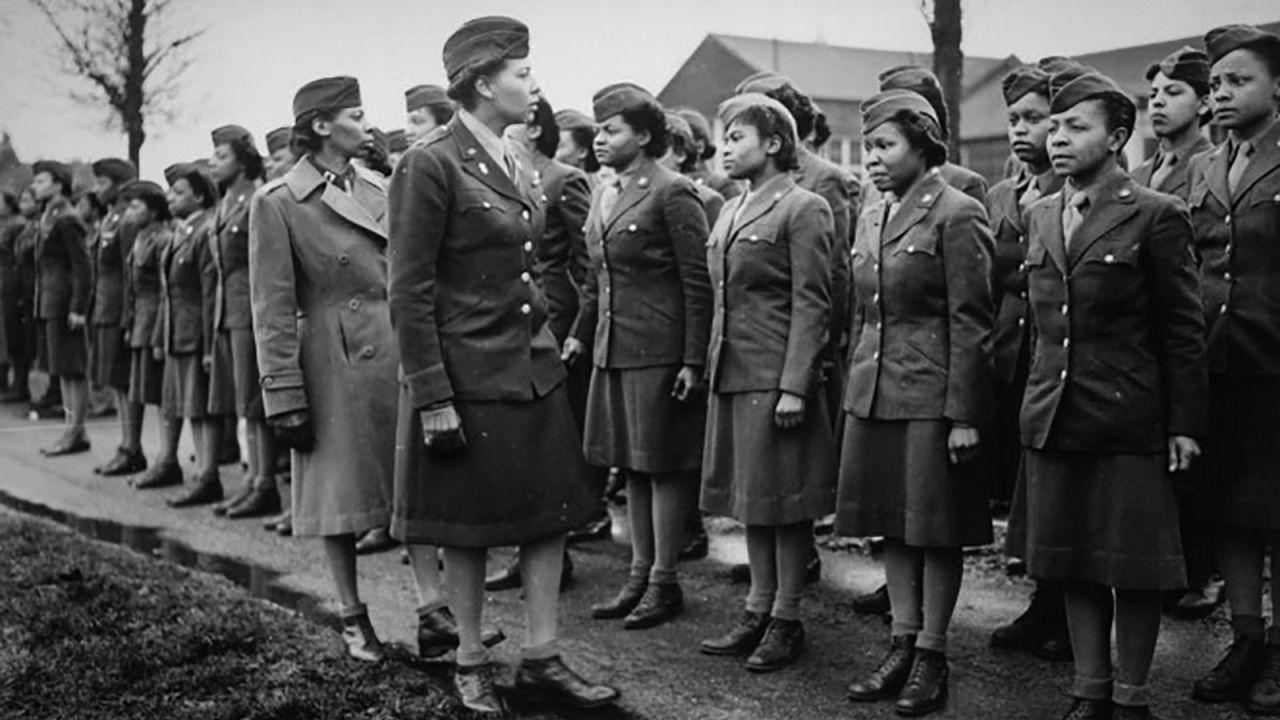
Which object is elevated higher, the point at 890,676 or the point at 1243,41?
the point at 1243,41

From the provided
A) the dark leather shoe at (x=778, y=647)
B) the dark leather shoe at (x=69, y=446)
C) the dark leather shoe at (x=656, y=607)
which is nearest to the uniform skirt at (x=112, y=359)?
the dark leather shoe at (x=69, y=446)

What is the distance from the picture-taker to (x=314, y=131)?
5855 millimetres

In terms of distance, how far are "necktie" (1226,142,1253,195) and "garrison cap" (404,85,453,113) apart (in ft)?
14.6

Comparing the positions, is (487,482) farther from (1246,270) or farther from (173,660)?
(1246,270)

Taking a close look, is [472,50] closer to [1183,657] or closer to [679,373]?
[679,373]

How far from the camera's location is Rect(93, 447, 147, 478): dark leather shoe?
10.6m

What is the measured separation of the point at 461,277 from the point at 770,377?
4.63 ft

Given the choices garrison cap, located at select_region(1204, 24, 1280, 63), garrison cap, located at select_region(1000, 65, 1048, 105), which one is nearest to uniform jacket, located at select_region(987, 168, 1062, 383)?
garrison cap, located at select_region(1000, 65, 1048, 105)

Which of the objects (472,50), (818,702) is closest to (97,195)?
(472,50)

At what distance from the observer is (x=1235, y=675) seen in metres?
4.96

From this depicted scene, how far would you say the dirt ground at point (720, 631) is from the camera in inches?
196

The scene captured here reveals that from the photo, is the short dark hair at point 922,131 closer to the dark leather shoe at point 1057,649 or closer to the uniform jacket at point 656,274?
the uniform jacket at point 656,274

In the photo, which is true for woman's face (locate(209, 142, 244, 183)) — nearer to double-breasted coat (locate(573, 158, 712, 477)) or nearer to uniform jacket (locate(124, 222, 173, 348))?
uniform jacket (locate(124, 222, 173, 348))

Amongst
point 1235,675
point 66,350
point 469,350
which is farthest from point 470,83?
point 66,350
